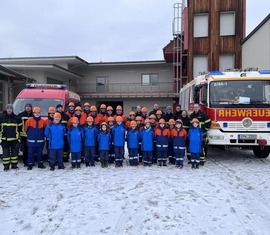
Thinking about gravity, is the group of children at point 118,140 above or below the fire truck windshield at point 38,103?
below

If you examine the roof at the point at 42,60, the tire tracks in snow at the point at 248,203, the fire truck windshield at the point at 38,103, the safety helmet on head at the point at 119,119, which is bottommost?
the tire tracks in snow at the point at 248,203

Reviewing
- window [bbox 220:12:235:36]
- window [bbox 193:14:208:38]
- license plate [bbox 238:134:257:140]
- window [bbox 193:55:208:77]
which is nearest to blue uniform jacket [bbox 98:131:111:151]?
license plate [bbox 238:134:257:140]

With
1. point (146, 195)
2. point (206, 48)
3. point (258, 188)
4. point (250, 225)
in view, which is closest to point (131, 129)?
point (146, 195)

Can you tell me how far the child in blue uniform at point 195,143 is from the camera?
8.04 metres

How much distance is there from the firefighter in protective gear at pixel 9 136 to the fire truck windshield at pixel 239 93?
565 centimetres

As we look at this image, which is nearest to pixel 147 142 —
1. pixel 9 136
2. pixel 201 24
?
pixel 9 136

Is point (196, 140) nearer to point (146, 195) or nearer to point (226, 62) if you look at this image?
point (146, 195)

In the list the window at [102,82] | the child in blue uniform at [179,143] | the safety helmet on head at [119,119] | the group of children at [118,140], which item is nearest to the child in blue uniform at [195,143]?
the group of children at [118,140]

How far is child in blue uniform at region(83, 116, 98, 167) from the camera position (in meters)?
8.09

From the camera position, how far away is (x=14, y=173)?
7.31 meters

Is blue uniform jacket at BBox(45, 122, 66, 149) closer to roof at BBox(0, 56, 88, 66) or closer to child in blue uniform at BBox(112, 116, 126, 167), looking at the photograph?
child in blue uniform at BBox(112, 116, 126, 167)

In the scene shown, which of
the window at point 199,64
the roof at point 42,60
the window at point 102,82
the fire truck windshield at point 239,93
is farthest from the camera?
the window at point 102,82

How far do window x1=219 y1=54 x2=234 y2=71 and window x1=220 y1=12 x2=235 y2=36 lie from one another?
174 centimetres

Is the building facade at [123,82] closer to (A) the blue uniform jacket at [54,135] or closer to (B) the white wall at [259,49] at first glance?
(B) the white wall at [259,49]
